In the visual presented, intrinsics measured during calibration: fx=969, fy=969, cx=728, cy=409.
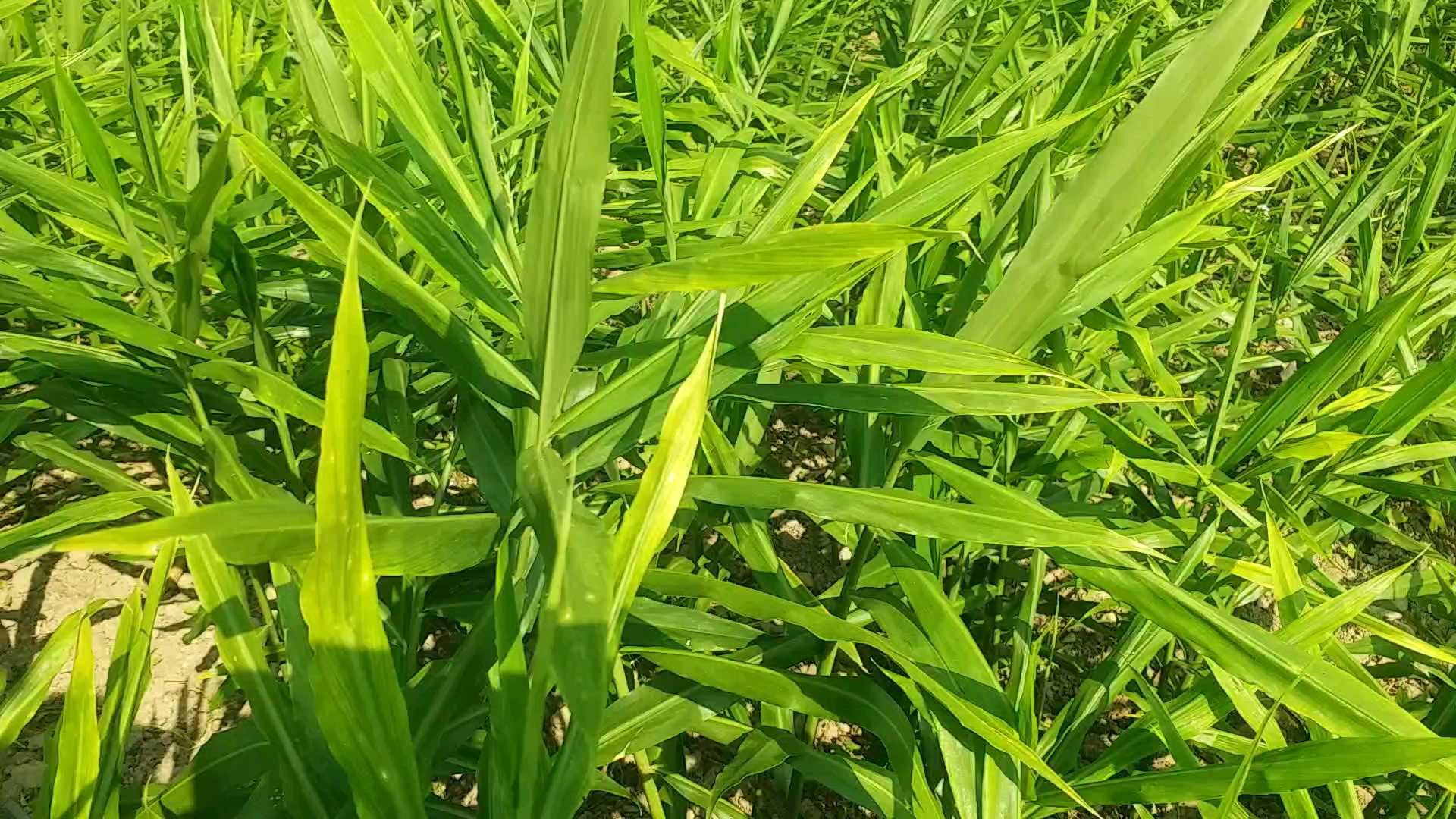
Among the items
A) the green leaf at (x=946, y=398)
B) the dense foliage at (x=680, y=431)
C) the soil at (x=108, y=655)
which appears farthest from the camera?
the soil at (x=108, y=655)

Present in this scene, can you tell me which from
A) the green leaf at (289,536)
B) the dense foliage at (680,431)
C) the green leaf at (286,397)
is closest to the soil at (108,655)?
the dense foliage at (680,431)

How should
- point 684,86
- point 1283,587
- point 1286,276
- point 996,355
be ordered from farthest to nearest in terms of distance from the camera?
point 684,86 < point 1286,276 < point 1283,587 < point 996,355

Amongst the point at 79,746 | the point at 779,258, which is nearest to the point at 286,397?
the point at 79,746

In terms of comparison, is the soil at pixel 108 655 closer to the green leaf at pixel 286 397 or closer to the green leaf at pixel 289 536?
the green leaf at pixel 286 397

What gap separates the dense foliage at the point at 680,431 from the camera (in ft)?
1.24

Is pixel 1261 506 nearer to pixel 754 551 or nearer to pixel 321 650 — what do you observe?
pixel 754 551

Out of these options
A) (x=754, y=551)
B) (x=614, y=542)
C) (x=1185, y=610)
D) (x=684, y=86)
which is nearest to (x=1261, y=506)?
(x=1185, y=610)

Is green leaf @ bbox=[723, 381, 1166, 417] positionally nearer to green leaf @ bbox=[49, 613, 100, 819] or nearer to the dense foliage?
the dense foliage

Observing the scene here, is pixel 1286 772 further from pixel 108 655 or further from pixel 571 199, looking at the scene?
pixel 108 655

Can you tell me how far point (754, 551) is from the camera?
25.6 inches

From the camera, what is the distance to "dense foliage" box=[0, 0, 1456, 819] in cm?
38

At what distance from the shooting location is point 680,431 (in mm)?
322

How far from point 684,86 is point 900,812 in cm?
85

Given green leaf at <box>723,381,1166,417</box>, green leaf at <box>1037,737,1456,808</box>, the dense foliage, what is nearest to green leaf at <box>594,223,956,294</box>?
the dense foliage
